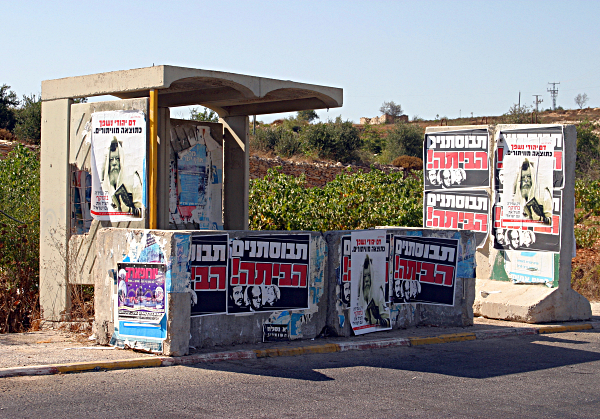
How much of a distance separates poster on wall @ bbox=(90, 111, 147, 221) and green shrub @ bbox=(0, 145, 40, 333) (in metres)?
2.13

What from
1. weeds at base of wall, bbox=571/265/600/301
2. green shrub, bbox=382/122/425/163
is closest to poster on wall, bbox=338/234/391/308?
weeds at base of wall, bbox=571/265/600/301

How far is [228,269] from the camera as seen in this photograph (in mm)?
8281

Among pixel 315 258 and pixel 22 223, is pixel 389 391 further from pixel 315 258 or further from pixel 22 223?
pixel 22 223

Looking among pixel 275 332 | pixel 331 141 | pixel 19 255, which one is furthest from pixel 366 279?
pixel 331 141

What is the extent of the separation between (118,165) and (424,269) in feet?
16.5

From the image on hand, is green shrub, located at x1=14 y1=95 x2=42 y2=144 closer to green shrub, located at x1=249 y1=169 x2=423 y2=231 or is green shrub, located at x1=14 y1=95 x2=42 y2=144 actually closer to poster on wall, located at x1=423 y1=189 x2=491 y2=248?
green shrub, located at x1=249 y1=169 x2=423 y2=231

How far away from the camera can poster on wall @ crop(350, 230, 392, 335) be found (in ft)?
31.2

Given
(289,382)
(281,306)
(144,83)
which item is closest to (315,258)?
(281,306)

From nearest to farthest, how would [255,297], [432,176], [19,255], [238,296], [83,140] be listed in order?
[238,296]
[255,297]
[83,140]
[19,255]
[432,176]

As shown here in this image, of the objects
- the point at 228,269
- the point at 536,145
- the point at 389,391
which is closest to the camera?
the point at 389,391

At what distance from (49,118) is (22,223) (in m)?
2.32

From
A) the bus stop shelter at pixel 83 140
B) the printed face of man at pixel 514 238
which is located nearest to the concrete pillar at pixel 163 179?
the bus stop shelter at pixel 83 140

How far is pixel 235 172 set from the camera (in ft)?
36.7

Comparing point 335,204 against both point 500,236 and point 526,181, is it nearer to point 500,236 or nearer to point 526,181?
point 500,236
